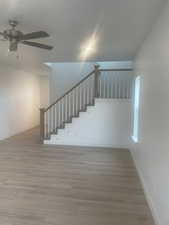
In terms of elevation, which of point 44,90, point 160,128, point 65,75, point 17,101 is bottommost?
point 160,128

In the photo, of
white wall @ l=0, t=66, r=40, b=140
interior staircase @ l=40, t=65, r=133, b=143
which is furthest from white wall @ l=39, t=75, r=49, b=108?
interior staircase @ l=40, t=65, r=133, b=143

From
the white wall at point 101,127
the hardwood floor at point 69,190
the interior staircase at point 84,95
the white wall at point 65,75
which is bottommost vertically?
the hardwood floor at point 69,190

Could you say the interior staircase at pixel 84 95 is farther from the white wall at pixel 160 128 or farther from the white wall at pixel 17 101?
the white wall at pixel 160 128

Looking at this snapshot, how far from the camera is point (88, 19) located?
2734 millimetres

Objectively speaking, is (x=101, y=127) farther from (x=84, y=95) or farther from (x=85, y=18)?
(x=85, y=18)

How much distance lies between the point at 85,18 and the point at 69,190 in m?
2.75

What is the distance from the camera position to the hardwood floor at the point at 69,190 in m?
2.40

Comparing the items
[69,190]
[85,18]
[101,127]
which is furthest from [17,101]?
[85,18]

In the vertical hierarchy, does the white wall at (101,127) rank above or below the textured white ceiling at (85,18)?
below

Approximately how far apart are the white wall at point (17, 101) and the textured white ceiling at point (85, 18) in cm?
350

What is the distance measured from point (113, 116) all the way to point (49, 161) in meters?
2.52

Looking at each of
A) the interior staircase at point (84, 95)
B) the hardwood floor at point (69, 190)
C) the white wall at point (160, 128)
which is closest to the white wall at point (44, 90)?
the interior staircase at point (84, 95)

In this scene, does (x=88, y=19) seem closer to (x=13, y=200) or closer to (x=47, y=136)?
(x=13, y=200)

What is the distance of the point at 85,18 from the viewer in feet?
8.87
